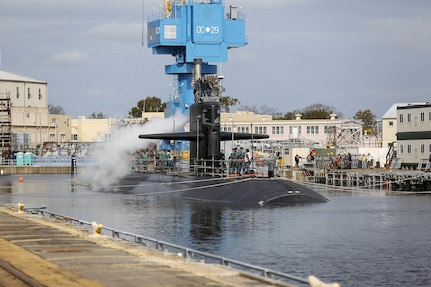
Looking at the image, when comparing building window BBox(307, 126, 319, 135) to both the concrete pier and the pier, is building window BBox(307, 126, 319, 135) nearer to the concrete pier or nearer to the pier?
the pier

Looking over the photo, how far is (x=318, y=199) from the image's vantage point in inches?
1463

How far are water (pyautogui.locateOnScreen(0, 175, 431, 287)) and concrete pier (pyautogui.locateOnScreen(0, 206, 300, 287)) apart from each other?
12.4 feet

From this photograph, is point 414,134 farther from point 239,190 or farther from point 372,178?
point 239,190

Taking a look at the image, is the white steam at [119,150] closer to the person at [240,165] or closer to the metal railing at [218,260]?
the person at [240,165]

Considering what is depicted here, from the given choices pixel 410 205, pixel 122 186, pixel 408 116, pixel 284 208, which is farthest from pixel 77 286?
pixel 408 116

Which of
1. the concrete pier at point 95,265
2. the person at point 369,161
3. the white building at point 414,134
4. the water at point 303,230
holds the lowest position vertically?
the water at point 303,230

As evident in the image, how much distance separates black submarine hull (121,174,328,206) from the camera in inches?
1389

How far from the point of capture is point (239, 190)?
36.9m

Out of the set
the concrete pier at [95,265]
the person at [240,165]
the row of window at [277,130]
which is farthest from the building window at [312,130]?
the concrete pier at [95,265]

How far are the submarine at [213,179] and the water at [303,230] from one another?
2.09 ft

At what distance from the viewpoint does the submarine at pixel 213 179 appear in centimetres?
3578

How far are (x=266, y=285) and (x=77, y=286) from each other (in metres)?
3.41

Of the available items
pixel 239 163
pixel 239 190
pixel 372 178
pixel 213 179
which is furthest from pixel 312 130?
pixel 239 190

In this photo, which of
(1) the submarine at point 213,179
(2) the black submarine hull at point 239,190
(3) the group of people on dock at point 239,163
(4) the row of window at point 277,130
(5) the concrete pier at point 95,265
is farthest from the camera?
(4) the row of window at point 277,130
